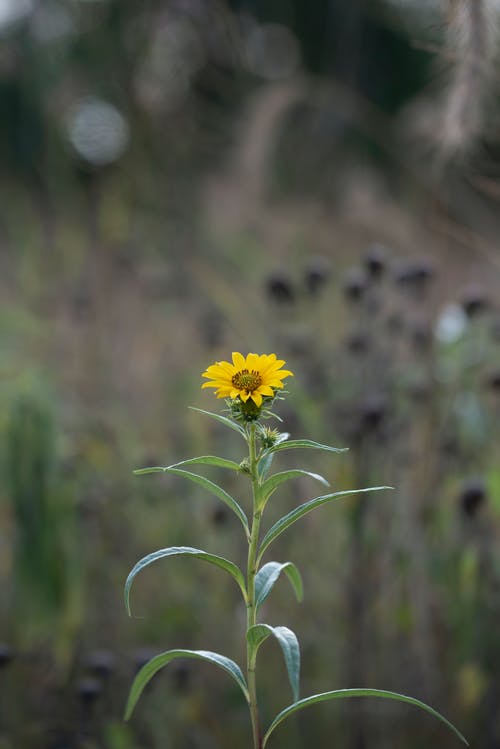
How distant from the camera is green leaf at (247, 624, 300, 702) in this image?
567 millimetres

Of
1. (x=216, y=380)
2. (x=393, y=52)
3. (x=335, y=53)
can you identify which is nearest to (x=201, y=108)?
(x=335, y=53)

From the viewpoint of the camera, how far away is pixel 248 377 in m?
0.65

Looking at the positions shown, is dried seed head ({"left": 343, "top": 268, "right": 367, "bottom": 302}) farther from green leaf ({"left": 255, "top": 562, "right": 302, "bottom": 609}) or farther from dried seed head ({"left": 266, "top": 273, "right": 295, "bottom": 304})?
green leaf ({"left": 255, "top": 562, "right": 302, "bottom": 609})

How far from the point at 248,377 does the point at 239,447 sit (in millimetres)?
1152

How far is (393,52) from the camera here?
12.5 ft

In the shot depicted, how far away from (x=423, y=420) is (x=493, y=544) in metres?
0.26

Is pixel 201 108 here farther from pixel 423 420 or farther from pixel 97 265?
pixel 423 420

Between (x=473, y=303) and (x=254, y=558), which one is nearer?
(x=254, y=558)

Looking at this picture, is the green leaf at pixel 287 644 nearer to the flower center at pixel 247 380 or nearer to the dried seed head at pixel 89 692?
the flower center at pixel 247 380

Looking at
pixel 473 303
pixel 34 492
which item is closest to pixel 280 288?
pixel 473 303

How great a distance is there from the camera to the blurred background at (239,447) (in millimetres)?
1396

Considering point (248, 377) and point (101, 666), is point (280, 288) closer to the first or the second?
point (101, 666)

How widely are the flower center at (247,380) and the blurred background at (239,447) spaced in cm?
61

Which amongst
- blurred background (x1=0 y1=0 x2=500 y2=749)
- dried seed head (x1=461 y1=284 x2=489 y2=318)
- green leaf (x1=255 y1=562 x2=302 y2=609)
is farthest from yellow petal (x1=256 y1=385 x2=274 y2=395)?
dried seed head (x1=461 y1=284 x2=489 y2=318)
